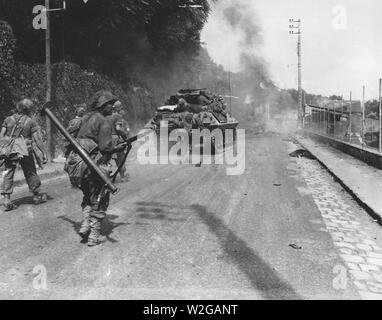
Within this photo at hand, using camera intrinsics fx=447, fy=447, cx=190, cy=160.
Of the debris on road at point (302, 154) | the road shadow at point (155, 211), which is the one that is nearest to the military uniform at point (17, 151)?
the road shadow at point (155, 211)

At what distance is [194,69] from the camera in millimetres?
38531

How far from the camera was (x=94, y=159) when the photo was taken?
532 centimetres

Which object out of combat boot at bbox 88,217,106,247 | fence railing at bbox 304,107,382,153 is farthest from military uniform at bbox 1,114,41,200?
fence railing at bbox 304,107,382,153

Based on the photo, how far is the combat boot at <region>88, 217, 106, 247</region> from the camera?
5.25 metres

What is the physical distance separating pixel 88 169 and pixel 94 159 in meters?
0.15

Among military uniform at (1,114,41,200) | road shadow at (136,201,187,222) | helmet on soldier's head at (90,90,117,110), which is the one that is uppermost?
helmet on soldier's head at (90,90,117,110)

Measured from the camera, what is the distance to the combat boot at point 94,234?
525cm

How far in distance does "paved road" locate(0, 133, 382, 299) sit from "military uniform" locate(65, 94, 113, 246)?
0.26 m

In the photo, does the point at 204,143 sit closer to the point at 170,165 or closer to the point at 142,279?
the point at 170,165

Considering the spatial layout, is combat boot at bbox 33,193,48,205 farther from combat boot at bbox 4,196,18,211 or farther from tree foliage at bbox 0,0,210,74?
tree foliage at bbox 0,0,210,74

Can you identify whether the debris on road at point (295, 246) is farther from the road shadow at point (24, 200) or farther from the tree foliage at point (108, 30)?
the tree foliage at point (108, 30)

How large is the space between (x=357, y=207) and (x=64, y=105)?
1148cm

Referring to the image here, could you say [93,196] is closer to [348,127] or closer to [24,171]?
[24,171]

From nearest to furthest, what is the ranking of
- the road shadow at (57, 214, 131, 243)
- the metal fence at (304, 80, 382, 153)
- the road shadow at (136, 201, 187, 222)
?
the road shadow at (57, 214, 131, 243) < the road shadow at (136, 201, 187, 222) < the metal fence at (304, 80, 382, 153)
